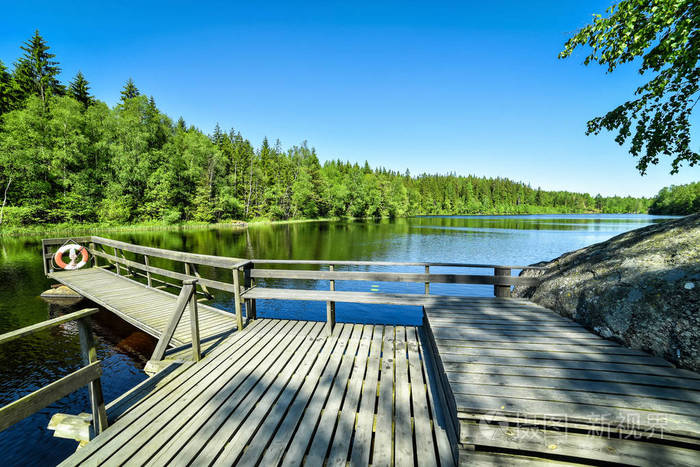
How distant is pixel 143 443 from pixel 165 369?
1.43 metres

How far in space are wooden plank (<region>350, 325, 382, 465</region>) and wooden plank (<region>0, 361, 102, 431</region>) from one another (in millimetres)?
2366

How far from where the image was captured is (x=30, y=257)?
57.9ft

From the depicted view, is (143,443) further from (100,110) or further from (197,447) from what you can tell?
(100,110)

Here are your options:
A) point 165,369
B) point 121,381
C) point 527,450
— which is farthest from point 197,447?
point 121,381

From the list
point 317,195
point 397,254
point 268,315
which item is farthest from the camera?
point 317,195

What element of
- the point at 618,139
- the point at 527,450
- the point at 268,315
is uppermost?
the point at 618,139

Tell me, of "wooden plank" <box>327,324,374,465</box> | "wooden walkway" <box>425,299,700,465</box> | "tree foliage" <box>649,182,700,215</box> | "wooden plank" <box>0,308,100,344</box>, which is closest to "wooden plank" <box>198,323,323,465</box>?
"wooden plank" <box>327,324,374,465</box>

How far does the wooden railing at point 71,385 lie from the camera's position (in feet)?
6.63

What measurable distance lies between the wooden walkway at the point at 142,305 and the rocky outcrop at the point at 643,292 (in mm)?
5997

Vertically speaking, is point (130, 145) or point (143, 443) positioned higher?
point (130, 145)

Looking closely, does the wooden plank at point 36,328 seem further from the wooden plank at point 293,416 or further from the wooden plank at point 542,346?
the wooden plank at point 542,346

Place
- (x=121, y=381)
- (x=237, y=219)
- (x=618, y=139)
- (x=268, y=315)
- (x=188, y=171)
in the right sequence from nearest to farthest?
1. (x=121, y=381)
2. (x=618, y=139)
3. (x=268, y=315)
4. (x=188, y=171)
5. (x=237, y=219)

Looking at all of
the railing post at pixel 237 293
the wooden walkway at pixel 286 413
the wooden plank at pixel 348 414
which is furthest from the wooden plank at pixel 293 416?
the railing post at pixel 237 293

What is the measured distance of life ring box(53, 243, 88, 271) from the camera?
10523mm
